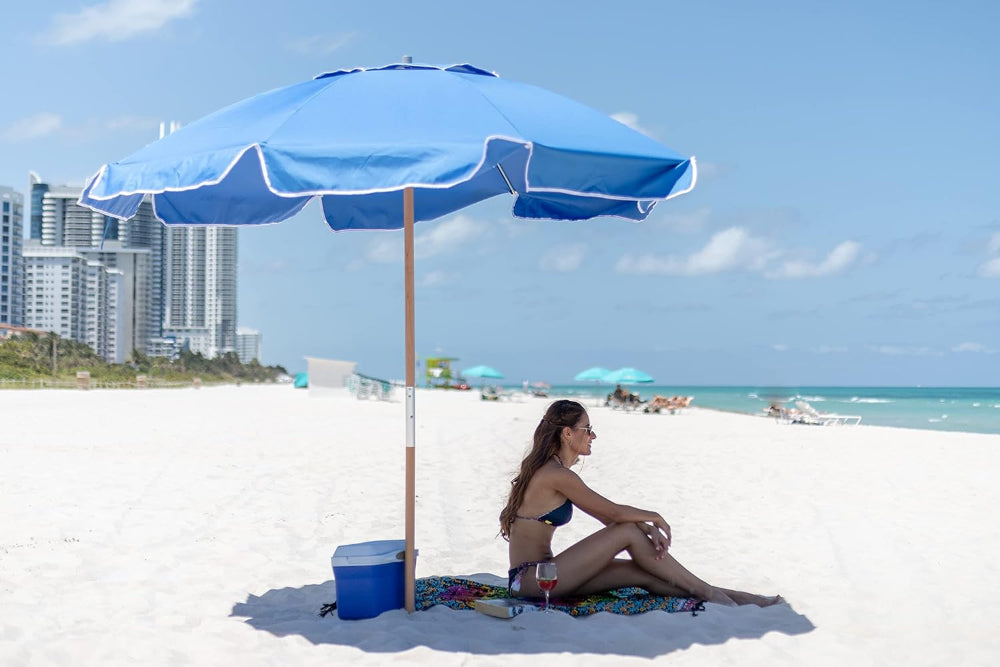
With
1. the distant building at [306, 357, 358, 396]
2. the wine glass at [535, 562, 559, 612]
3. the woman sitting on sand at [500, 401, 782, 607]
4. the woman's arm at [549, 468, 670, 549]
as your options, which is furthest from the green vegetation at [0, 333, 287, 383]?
the wine glass at [535, 562, 559, 612]

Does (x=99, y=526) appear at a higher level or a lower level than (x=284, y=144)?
lower

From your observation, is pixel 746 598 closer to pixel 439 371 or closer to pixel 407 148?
pixel 407 148

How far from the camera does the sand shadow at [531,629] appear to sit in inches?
133

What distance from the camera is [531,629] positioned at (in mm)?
3559

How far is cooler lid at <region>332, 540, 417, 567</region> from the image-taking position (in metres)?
3.70

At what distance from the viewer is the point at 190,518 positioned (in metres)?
6.09

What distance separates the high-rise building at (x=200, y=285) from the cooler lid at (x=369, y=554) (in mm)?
113388

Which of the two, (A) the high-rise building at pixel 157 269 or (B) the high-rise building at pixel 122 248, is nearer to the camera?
(B) the high-rise building at pixel 122 248

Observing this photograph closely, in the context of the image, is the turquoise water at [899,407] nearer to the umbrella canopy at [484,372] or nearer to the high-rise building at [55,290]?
the umbrella canopy at [484,372]

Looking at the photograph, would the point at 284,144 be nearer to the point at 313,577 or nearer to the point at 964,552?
the point at 313,577

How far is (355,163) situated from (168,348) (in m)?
109

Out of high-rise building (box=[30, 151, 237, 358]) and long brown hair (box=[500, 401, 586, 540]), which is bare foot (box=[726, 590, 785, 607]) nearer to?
long brown hair (box=[500, 401, 586, 540])

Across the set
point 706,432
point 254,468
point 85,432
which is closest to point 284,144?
point 254,468

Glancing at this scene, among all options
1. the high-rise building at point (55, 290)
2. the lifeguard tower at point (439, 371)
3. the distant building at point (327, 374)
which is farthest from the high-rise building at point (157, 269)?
the distant building at point (327, 374)
